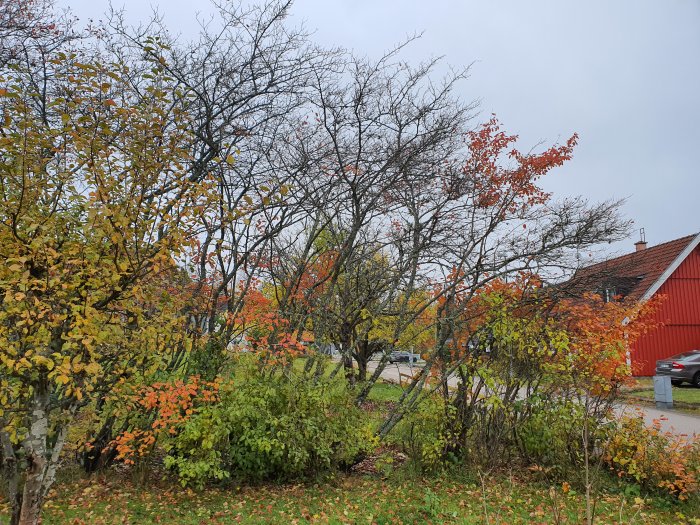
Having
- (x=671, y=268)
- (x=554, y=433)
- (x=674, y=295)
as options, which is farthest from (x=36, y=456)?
(x=674, y=295)

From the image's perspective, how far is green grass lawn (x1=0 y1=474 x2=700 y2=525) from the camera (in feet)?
15.5

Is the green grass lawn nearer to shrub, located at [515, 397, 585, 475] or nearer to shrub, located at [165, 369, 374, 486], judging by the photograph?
shrub, located at [165, 369, 374, 486]

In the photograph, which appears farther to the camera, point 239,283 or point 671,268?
point 671,268

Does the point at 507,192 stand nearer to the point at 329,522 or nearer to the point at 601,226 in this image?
the point at 601,226

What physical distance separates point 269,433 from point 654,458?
4.36m

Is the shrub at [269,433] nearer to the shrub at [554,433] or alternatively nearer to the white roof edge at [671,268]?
the shrub at [554,433]

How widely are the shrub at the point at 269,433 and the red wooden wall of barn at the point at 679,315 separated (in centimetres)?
1818

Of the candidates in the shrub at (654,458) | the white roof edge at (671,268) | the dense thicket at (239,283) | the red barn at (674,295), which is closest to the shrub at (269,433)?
the dense thicket at (239,283)

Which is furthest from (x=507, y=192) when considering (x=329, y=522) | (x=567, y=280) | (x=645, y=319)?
(x=329, y=522)

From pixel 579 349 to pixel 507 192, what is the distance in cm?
282

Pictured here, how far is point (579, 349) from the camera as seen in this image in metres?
5.84

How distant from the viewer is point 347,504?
5.20 metres

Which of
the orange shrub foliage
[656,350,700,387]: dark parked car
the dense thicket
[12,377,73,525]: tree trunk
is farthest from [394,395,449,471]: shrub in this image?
[656,350,700,387]: dark parked car

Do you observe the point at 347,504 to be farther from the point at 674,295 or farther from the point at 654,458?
the point at 674,295
